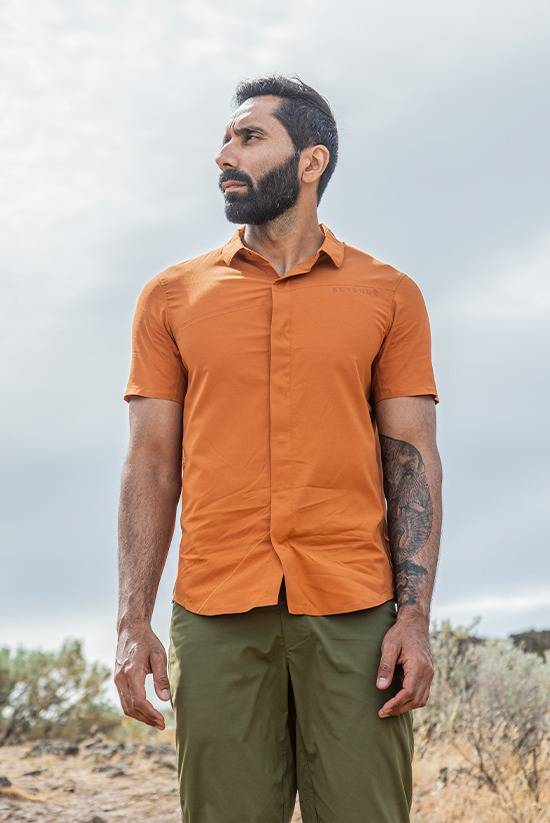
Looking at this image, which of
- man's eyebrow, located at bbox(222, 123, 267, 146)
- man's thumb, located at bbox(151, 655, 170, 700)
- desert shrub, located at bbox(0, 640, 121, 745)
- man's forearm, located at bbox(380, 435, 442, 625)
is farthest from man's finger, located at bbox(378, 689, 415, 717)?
desert shrub, located at bbox(0, 640, 121, 745)

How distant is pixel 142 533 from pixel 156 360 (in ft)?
1.85

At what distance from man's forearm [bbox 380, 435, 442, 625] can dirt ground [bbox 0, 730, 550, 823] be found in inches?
167

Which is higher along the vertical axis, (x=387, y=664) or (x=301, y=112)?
(x=301, y=112)

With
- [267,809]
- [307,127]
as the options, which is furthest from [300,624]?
[307,127]

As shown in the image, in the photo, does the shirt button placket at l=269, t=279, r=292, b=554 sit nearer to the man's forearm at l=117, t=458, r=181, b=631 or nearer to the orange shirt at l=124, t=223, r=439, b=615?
the orange shirt at l=124, t=223, r=439, b=615

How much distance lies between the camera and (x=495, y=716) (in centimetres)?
828

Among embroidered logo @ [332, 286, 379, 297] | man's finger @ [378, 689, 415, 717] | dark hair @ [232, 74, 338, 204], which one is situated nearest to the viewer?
man's finger @ [378, 689, 415, 717]

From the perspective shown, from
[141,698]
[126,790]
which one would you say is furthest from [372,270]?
[126,790]

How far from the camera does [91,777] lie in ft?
25.2

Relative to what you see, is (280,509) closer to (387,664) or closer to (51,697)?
(387,664)

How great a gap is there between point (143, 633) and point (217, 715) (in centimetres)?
35

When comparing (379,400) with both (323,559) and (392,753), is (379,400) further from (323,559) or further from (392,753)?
(392,753)

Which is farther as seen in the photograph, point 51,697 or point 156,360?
point 51,697

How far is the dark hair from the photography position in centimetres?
356
